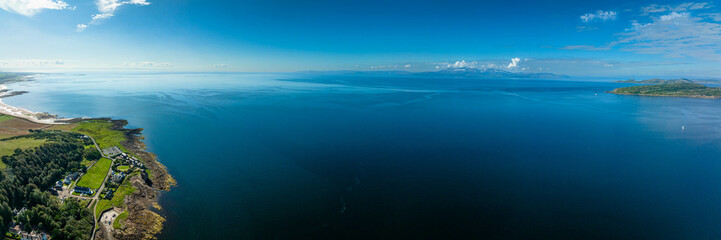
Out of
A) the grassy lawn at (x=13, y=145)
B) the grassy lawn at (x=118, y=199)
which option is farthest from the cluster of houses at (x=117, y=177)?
Result: the grassy lawn at (x=13, y=145)

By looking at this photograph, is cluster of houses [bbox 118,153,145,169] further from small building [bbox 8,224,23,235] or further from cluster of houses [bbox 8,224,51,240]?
cluster of houses [bbox 8,224,51,240]

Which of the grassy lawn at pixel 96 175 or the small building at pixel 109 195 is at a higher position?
the grassy lawn at pixel 96 175

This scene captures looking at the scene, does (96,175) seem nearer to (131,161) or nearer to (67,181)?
(67,181)

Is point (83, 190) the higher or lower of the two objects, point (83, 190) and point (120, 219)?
the higher

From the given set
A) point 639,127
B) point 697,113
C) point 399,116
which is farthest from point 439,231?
point 697,113

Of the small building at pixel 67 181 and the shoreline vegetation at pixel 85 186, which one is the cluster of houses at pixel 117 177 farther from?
the small building at pixel 67 181

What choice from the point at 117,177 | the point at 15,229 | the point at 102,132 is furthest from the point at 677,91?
the point at 102,132

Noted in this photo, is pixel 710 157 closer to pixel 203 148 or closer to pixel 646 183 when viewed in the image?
pixel 646 183
